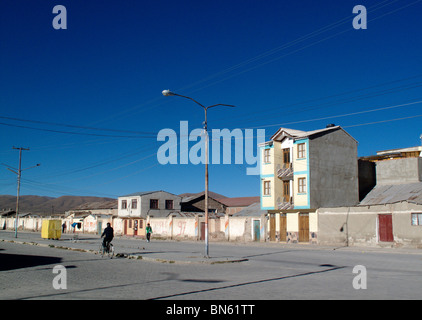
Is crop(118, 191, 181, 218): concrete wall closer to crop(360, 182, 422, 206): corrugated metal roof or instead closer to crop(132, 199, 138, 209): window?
crop(132, 199, 138, 209): window

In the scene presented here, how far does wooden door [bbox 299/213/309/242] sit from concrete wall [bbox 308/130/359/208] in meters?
1.24

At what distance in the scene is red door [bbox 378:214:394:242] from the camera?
3225 centimetres

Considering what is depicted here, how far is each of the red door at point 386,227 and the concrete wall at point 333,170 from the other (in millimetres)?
7435

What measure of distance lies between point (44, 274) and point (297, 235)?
28.6m

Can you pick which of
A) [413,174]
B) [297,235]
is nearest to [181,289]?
[297,235]

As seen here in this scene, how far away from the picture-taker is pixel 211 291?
10.9 m

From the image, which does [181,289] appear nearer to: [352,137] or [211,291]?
[211,291]

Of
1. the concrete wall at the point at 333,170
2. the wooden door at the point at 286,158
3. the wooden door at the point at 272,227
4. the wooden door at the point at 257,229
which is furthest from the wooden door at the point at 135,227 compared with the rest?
the concrete wall at the point at 333,170

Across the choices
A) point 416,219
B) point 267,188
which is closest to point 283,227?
point 267,188

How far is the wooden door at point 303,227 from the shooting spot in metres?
38.8

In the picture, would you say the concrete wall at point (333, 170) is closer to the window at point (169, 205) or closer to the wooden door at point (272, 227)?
the wooden door at point (272, 227)

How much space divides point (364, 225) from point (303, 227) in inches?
255

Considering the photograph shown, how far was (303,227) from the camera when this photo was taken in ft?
129

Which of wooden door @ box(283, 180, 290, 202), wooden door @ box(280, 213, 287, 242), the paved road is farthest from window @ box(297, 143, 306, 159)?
the paved road
